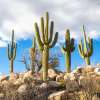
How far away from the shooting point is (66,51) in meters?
18.3

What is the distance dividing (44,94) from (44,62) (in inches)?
182

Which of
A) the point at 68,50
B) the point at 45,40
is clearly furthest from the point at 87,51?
the point at 45,40

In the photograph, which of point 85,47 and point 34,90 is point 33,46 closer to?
point 85,47

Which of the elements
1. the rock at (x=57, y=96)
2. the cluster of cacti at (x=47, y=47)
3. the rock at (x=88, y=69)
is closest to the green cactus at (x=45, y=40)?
the cluster of cacti at (x=47, y=47)

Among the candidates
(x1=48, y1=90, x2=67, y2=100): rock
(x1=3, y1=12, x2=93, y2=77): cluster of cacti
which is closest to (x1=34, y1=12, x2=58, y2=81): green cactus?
(x1=3, y1=12, x2=93, y2=77): cluster of cacti

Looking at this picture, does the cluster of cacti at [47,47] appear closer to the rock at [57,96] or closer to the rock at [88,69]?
the rock at [88,69]

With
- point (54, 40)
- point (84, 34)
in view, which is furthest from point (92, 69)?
point (84, 34)

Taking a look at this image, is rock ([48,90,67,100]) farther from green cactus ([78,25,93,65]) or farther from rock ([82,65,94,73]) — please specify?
green cactus ([78,25,93,65])

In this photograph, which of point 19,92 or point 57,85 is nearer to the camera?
point 19,92

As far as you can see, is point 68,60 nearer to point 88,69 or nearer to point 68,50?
point 68,50

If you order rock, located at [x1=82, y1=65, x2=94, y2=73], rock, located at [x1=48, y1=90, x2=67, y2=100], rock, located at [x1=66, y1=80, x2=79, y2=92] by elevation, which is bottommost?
rock, located at [x1=48, y1=90, x2=67, y2=100]

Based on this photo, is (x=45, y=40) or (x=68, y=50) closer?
(x=45, y=40)

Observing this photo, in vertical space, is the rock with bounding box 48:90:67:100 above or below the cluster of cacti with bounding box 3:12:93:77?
below

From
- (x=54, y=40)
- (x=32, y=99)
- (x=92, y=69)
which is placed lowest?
(x=32, y=99)
